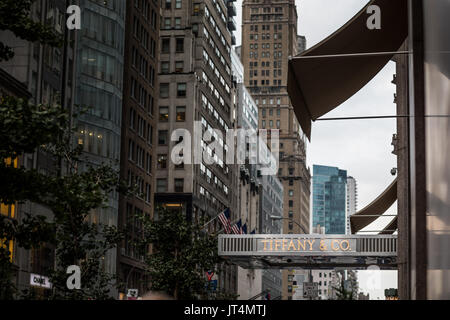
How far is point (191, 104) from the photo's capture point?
113 metres

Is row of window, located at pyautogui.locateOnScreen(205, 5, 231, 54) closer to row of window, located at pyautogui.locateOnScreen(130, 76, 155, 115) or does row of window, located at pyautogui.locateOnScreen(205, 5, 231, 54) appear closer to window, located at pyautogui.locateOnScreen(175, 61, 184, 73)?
window, located at pyautogui.locateOnScreen(175, 61, 184, 73)

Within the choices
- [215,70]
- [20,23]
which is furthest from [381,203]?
[215,70]

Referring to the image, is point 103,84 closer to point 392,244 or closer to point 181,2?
point 392,244

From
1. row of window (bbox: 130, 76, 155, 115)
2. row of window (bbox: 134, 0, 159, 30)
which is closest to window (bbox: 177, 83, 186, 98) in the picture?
row of window (bbox: 134, 0, 159, 30)

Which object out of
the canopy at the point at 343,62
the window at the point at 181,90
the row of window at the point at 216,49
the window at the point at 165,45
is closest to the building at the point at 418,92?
the canopy at the point at 343,62

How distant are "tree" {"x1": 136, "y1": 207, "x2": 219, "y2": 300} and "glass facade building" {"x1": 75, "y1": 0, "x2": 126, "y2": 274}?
22519mm

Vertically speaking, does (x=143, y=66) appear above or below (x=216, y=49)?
→ below

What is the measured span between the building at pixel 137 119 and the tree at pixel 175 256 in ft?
92.5

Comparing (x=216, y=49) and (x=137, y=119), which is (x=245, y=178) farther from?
(x=137, y=119)

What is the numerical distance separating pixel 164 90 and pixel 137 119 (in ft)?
100

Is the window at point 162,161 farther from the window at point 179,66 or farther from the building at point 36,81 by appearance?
the building at point 36,81

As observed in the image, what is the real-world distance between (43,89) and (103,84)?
1951 centimetres

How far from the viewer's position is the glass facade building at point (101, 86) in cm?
7262

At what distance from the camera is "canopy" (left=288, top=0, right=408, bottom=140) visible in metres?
19.1
